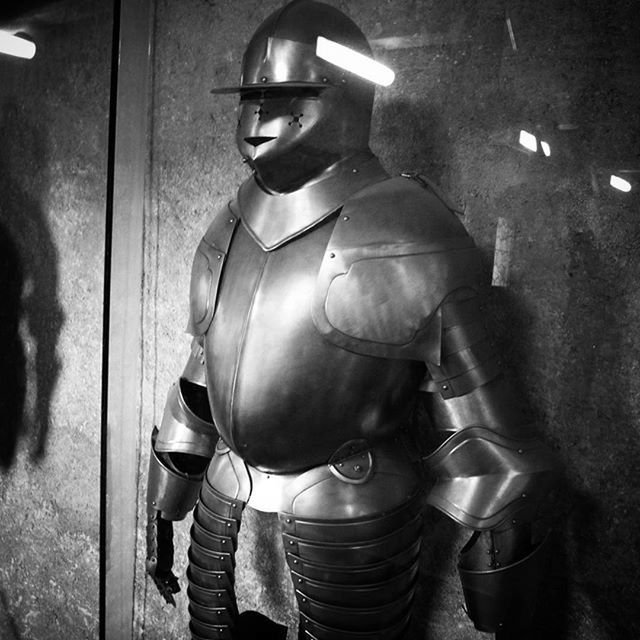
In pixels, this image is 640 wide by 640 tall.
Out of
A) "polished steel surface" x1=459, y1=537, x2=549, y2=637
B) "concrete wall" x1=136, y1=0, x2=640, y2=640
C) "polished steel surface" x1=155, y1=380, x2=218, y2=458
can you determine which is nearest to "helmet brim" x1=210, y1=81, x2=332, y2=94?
"concrete wall" x1=136, y1=0, x2=640, y2=640

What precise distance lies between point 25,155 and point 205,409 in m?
0.95

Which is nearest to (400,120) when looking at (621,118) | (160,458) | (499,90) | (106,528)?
(499,90)

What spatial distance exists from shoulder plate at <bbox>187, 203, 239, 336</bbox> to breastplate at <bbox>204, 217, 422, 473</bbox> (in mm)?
101

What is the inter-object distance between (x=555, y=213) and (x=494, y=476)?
0.60 meters

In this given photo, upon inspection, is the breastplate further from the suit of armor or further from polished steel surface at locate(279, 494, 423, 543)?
polished steel surface at locate(279, 494, 423, 543)

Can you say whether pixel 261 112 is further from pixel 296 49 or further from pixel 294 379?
pixel 294 379

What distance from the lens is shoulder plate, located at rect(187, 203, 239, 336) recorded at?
4.84ft

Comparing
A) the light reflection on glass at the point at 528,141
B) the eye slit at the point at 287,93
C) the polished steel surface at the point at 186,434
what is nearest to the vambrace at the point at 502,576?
the polished steel surface at the point at 186,434

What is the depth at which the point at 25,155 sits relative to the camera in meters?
1.93

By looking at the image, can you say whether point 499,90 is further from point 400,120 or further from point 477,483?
point 477,483

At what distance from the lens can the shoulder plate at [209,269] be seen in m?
1.48

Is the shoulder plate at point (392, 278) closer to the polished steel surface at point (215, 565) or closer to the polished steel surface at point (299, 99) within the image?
the polished steel surface at point (299, 99)

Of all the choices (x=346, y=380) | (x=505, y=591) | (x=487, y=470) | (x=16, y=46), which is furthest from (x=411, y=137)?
(x=16, y=46)

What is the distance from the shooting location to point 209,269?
150 cm
